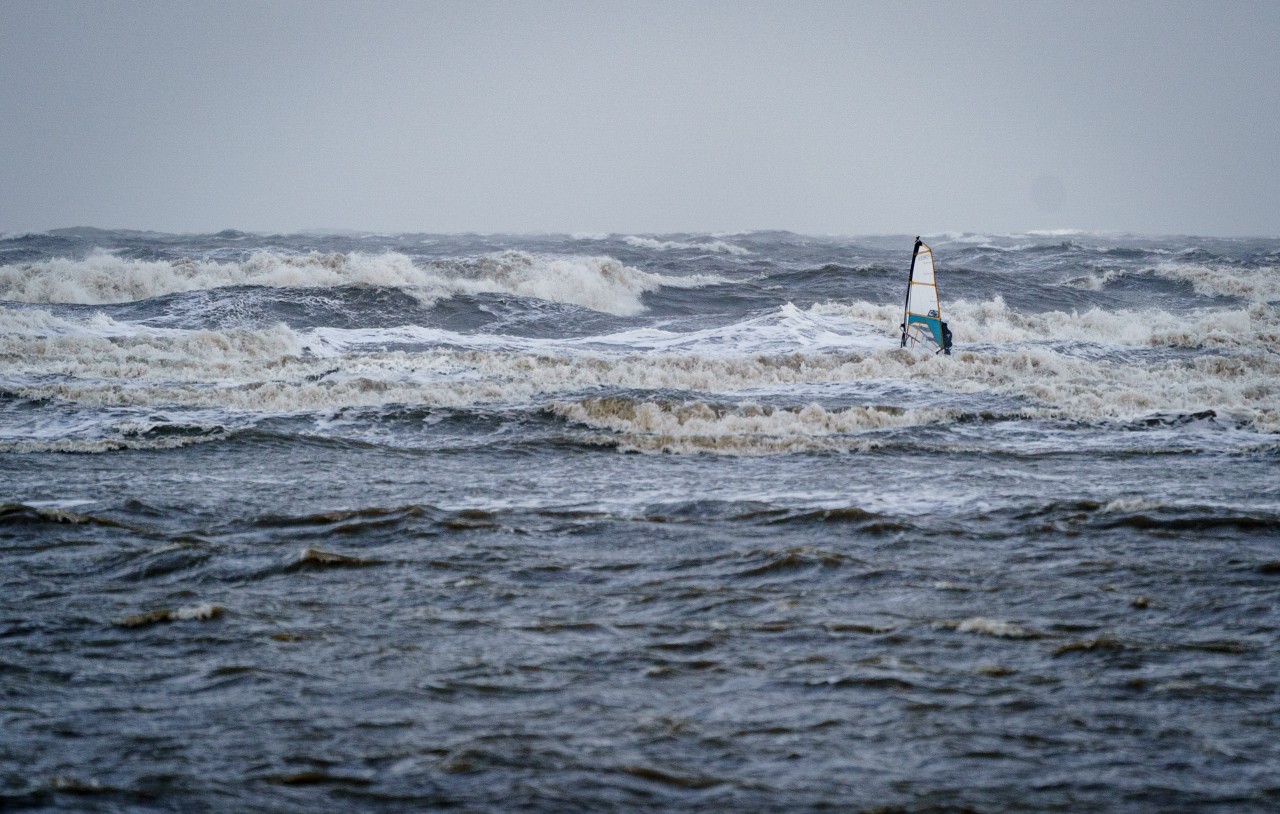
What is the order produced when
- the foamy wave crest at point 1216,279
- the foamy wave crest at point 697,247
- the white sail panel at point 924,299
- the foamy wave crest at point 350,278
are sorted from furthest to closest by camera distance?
the foamy wave crest at point 697,247
the foamy wave crest at point 1216,279
the foamy wave crest at point 350,278
the white sail panel at point 924,299

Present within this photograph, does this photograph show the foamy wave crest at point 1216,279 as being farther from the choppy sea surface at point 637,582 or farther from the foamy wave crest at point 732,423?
the foamy wave crest at point 732,423

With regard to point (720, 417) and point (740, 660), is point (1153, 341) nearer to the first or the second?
point (720, 417)

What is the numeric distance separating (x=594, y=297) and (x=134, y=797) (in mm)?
24607

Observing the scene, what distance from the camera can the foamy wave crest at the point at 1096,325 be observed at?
19797 millimetres

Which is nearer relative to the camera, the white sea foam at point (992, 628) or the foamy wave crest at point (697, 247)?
the white sea foam at point (992, 628)

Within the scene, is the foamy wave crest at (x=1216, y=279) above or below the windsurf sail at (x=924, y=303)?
above

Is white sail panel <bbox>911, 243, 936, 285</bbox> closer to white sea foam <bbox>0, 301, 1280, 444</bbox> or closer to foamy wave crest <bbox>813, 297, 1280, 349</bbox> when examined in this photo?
white sea foam <bbox>0, 301, 1280, 444</bbox>

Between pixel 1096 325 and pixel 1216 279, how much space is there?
1094 cm

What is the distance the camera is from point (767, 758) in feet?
14.3

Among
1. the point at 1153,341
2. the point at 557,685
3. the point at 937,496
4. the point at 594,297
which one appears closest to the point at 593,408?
the point at 937,496

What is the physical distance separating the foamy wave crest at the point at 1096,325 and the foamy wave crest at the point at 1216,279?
4799 millimetres

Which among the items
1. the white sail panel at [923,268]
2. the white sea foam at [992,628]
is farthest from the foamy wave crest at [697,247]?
the white sea foam at [992,628]

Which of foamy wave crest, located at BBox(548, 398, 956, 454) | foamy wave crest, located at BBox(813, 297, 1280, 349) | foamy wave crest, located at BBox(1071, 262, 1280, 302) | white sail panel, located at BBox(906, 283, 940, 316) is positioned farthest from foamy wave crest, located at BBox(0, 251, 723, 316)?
foamy wave crest, located at BBox(548, 398, 956, 454)

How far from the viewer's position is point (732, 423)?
12320 millimetres
